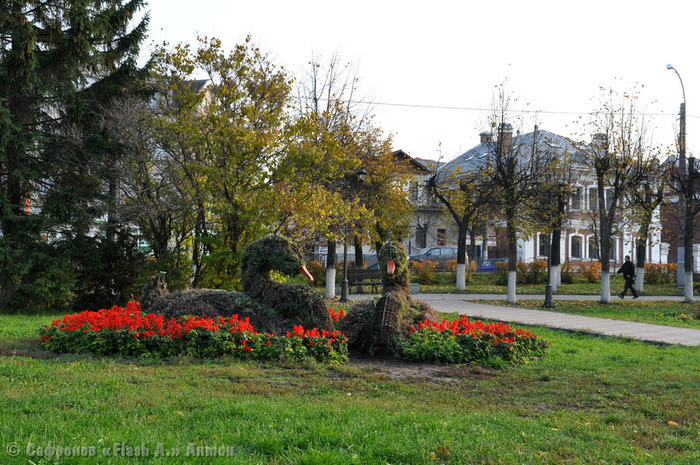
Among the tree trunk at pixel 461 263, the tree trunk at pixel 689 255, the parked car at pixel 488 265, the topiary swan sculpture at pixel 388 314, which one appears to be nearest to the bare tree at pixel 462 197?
the tree trunk at pixel 461 263

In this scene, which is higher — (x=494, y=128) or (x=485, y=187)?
(x=494, y=128)

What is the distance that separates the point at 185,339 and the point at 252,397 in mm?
2445

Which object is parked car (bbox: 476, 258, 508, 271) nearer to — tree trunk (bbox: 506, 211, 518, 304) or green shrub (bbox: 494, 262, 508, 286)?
green shrub (bbox: 494, 262, 508, 286)

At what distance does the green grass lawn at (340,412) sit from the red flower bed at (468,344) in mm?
459

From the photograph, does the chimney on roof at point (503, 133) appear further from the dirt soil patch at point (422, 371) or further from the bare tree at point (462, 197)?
the dirt soil patch at point (422, 371)

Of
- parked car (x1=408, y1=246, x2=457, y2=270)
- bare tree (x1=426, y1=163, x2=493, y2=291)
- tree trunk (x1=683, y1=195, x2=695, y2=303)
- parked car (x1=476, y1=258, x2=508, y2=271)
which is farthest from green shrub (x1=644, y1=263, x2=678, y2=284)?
parked car (x1=408, y1=246, x2=457, y2=270)

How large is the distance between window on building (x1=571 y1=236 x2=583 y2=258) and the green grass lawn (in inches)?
1664

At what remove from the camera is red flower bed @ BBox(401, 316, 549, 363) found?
750 centimetres

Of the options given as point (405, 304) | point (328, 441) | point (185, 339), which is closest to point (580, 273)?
point (405, 304)

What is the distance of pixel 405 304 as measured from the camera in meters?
8.36

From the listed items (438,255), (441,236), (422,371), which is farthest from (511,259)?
(441,236)

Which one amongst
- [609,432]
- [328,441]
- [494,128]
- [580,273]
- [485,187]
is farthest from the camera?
[580,273]

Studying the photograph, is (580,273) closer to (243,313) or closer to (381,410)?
(243,313)

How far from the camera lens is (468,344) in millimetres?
7758
